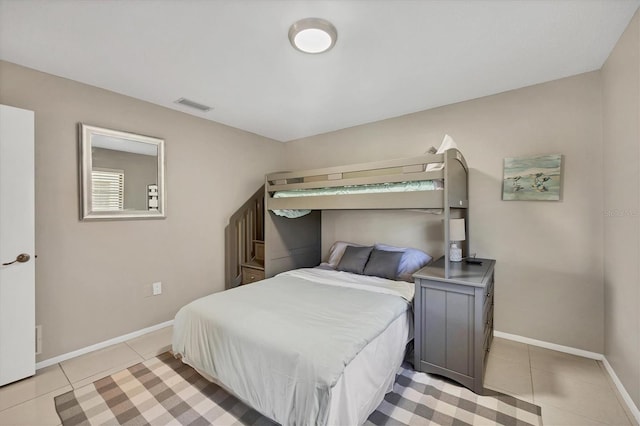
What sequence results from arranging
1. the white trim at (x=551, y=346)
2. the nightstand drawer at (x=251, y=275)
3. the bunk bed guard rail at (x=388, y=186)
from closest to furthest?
the bunk bed guard rail at (x=388, y=186), the white trim at (x=551, y=346), the nightstand drawer at (x=251, y=275)

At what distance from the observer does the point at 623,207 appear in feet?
6.07

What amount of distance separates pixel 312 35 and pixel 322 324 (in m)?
1.84

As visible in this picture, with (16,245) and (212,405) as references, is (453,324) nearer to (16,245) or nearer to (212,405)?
(212,405)

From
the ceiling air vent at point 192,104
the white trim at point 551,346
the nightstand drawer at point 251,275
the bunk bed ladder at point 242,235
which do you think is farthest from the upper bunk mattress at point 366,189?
the white trim at point 551,346

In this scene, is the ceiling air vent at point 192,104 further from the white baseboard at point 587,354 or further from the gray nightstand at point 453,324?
the white baseboard at point 587,354

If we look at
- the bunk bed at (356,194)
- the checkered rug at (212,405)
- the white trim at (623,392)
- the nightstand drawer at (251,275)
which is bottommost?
the checkered rug at (212,405)

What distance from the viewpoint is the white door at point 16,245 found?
1.96 m

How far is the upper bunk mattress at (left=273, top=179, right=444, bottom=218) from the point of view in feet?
7.28

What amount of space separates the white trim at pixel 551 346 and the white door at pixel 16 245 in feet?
13.2

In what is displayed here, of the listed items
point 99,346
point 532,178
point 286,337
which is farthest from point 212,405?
point 532,178

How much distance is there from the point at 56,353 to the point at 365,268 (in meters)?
2.86

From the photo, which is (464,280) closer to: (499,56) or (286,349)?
(286,349)

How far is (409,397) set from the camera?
183 centimetres

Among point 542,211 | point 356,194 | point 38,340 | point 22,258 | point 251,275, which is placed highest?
point 356,194
